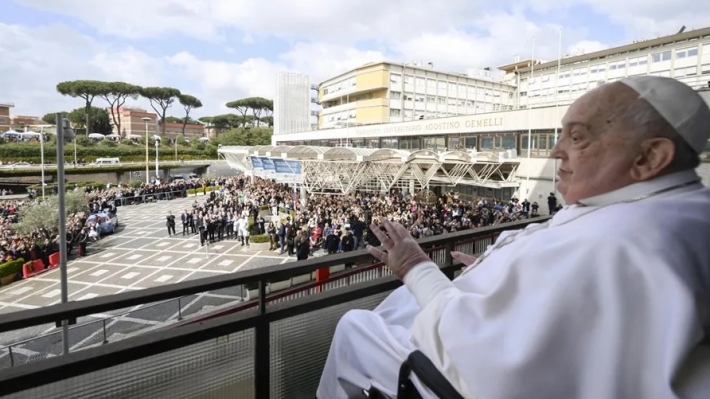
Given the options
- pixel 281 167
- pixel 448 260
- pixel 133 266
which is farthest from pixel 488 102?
pixel 448 260

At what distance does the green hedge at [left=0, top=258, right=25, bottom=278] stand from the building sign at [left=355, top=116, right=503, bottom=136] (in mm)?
22744

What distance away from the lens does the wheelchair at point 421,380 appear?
1.10m

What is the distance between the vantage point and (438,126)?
29.3 m

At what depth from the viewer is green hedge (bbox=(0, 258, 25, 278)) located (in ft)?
47.0

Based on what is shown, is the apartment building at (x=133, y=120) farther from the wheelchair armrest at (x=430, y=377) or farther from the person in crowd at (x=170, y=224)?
the wheelchair armrest at (x=430, y=377)

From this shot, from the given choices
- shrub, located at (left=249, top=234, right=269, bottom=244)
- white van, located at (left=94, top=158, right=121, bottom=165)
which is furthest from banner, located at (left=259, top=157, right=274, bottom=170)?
white van, located at (left=94, top=158, right=121, bottom=165)

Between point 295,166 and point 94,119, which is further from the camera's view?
point 94,119

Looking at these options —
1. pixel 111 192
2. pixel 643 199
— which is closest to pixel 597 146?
pixel 643 199

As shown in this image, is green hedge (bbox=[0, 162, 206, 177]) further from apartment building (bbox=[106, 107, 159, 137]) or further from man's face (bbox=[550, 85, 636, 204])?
man's face (bbox=[550, 85, 636, 204])

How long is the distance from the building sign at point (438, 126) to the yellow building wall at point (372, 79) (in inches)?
435

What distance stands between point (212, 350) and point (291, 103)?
60018 millimetres

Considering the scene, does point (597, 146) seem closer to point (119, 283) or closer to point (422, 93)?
point (119, 283)

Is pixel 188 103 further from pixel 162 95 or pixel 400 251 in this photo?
pixel 400 251

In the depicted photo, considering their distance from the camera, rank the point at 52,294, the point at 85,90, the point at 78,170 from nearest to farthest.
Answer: the point at 52,294, the point at 78,170, the point at 85,90
